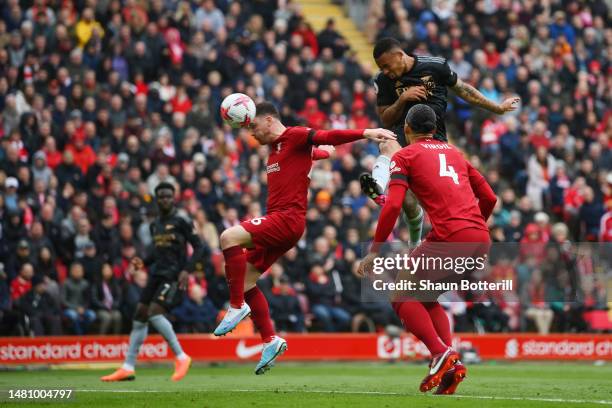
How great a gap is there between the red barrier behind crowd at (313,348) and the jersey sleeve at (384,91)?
7.99 m

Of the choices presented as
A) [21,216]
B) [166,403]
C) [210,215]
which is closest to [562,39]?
[210,215]

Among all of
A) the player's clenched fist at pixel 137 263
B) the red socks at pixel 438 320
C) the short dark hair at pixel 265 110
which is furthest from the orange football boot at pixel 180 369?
the red socks at pixel 438 320

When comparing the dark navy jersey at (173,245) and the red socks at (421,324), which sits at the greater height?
the red socks at (421,324)

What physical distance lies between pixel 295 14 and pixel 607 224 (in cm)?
838

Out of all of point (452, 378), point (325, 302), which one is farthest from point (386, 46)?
point (325, 302)

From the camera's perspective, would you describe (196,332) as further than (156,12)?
No

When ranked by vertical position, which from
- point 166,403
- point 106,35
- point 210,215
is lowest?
point 210,215

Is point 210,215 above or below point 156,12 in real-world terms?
below

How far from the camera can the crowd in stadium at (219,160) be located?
66.7ft

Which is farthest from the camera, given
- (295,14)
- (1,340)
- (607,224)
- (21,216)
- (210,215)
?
(295,14)

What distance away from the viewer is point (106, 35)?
23.7m

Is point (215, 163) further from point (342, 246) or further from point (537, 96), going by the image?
point (537, 96)

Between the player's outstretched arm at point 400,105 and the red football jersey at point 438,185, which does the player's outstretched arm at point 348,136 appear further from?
the player's outstretched arm at point 400,105

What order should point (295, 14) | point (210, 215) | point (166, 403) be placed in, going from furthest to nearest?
point (295, 14) → point (210, 215) → point (166, 403)
